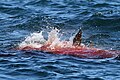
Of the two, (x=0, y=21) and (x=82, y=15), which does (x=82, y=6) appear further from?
(x=0, y=21)

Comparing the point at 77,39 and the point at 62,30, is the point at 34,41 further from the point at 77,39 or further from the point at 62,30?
the point at 62,30

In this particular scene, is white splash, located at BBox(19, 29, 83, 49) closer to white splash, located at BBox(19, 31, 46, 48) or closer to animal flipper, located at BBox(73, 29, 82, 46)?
white splash, located at BBox(19, 31, 46, 48)

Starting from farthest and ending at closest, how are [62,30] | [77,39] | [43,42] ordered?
[62,30] → [43,42] → [77,39]

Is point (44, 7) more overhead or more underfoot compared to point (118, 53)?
more overhead

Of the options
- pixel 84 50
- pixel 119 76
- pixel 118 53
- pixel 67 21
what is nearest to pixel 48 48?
pixel 84 50

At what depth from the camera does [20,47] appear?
12.3 m

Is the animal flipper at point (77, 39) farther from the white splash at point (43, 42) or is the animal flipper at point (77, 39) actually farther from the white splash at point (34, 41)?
the white splash at point (34, 41)

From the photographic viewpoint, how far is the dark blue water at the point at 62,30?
1012cm

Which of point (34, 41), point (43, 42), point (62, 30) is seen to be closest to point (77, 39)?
point (43, 42)

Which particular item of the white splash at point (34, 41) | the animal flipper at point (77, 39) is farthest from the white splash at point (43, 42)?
the animal flipper at point (77, 39)

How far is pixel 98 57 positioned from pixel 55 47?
138 centimetres

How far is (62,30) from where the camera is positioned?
49.1ft

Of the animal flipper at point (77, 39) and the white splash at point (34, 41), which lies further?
the white splash at point (34, 41)

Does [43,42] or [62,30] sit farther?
[62,30]
